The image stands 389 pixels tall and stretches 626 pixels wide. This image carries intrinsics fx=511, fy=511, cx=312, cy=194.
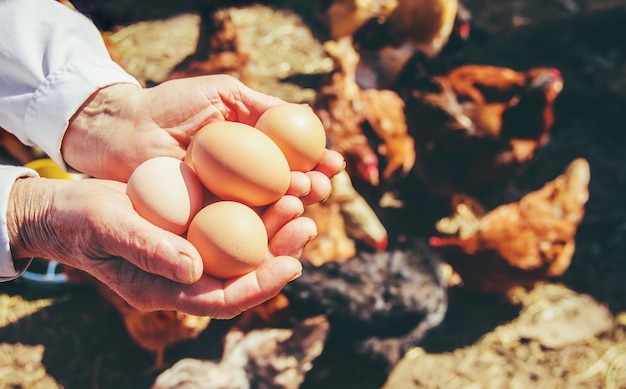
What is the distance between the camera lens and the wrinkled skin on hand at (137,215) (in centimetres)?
130

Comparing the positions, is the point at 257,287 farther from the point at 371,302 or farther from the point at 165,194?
the point at 371,302

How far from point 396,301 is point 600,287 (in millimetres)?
1454

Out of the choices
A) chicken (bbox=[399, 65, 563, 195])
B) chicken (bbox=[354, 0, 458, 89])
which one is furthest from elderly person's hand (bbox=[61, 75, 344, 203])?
chicken (bbox=[354, 0, 458, 89])

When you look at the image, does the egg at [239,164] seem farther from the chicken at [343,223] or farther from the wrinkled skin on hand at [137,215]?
the chicken at [343,223]

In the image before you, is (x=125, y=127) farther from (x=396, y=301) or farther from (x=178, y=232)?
(x=396, y=301)

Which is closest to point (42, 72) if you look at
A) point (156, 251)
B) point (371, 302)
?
point (156, 251)

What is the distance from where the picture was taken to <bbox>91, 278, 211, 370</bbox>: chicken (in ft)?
7.35

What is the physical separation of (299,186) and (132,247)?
1.89 feet

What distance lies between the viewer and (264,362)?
2.20 metres

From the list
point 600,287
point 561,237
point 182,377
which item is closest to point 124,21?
point 182,377

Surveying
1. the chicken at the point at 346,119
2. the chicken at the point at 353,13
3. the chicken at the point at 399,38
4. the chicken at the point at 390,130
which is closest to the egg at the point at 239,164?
the chicken at the point at 346,119

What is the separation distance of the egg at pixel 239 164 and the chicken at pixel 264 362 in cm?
90

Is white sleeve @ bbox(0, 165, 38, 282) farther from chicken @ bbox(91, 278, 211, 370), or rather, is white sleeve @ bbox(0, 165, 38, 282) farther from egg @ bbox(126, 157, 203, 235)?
chicken @ bbox(91, 278, 211, 370)

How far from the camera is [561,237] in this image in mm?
2605
